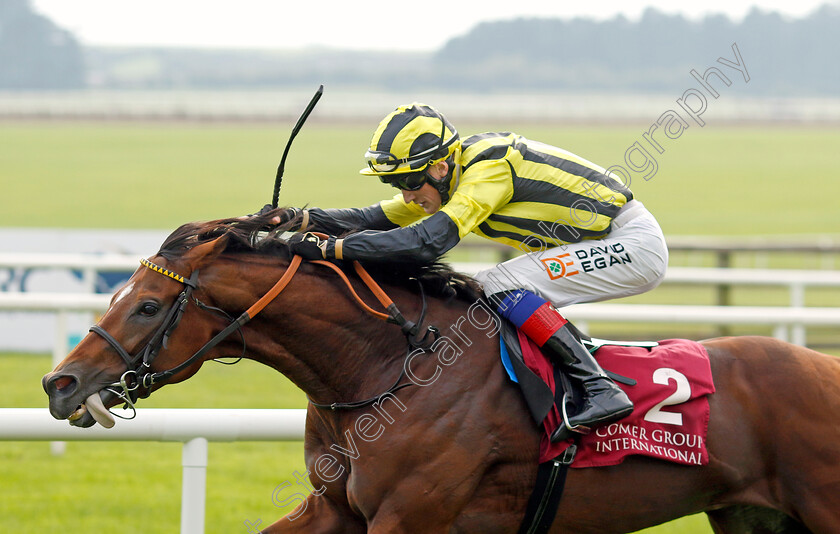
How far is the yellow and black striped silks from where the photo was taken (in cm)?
288

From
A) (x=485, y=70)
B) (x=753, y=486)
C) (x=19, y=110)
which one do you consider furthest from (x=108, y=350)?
(x=485, y=70)

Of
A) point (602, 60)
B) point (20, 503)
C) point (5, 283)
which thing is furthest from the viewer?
point (602, 60)

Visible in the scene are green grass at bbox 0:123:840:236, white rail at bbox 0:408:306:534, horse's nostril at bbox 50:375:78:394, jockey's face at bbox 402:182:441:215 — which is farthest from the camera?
green grass at bbox 0:123:840:236

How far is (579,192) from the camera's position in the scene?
9.87 feet

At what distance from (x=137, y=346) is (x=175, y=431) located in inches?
28.8

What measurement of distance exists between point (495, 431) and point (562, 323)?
37 cm

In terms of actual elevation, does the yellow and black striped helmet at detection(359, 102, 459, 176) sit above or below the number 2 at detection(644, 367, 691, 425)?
above

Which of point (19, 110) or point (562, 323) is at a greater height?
point (562, 323)

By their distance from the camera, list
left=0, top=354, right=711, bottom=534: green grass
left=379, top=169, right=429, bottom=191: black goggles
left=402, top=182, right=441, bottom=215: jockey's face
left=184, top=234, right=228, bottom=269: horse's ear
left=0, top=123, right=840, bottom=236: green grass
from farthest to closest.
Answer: left=0, top=123, right=840, bottom=236: green grass, left=0, top=354, right=711, bottom=534: green grass, left=402, top=182, right=441, bottom=215: jockey's face, left=379, top=169, right=429, bottom=191: black goggles, left=184, top=234, right=228, bottom=269: horse's ear

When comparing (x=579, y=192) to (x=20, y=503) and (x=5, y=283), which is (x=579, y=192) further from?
(x=5, y=283)

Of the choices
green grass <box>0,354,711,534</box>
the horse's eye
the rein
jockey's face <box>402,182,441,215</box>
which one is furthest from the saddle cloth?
green grass <box>0,354,711,534</box>

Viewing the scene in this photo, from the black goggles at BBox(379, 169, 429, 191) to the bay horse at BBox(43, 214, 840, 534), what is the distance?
0.26 meters

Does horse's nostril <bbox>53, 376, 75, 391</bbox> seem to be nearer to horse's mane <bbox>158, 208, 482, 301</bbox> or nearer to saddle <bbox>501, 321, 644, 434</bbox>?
horse's mane <bbox>158, 208, 482, 301</bbox>

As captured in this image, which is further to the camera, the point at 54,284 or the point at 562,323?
the point at 54,284
